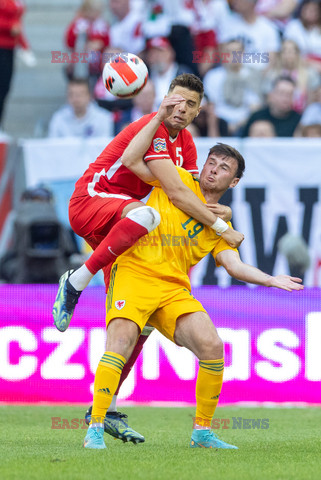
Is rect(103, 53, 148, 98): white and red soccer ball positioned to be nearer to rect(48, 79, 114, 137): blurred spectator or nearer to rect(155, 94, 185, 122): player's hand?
rect(155, 94, 185, 122): player's hand

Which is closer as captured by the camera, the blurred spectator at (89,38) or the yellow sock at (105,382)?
the yellow sock at (105,382)

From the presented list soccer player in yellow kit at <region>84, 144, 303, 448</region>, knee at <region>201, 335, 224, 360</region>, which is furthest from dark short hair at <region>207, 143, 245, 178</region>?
knee at <region>201, 335, 224, 360</region>

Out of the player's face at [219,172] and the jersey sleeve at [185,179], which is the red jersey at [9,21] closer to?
the jersey sleeve at [185,179]

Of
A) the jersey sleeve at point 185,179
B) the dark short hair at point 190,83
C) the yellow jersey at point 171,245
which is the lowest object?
the yellow jersey at point 171,245

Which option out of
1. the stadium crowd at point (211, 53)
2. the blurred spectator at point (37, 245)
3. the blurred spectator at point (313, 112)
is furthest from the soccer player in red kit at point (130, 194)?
the blurred spectator at point (313, 112)

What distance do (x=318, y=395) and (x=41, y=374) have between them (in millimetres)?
2815

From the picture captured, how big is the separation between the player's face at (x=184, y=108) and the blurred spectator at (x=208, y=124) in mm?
6106

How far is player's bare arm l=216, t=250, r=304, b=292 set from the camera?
19.4 ft

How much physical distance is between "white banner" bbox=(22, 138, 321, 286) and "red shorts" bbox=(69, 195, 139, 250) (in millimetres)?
5178

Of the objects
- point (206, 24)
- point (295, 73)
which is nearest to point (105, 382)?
point (295, 73)

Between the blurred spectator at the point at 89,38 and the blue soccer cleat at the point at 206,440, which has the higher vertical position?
the blurred spectator at the point at 89,38

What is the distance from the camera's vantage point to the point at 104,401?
19.2ft

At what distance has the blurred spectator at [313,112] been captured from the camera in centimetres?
1305

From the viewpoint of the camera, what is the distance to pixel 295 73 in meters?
13.4
